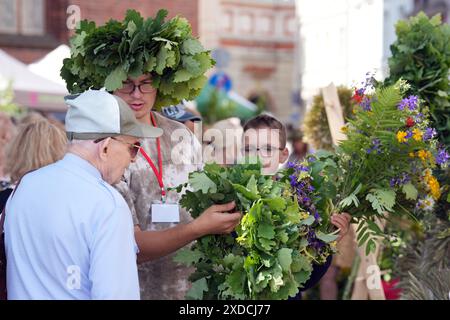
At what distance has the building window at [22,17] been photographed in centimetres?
1672

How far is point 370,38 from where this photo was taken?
655cm

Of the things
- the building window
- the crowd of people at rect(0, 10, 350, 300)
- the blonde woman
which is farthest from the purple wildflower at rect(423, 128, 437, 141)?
the building window

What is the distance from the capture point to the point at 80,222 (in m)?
2.34

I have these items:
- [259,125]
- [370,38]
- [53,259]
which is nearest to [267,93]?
[370,38]

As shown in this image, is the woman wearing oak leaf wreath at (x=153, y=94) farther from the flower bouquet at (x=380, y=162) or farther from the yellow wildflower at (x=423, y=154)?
the yellow wildflower at (x=423, y=154)

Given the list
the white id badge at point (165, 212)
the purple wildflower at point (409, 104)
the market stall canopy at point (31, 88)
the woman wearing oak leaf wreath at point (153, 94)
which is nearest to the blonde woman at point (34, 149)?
the woman wearing oak leaf wreath at point (153, 94)

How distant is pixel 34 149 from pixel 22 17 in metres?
13.0

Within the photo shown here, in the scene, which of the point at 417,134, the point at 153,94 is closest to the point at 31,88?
the point at 153,94

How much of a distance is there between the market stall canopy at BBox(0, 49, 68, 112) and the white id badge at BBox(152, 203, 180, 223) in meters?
5.58

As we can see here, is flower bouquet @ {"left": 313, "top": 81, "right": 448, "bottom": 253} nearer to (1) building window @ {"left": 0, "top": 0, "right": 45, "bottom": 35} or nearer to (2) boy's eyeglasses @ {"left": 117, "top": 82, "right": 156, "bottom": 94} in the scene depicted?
(2) boy's eyeglasses @ {"left": 117, "top": 82, "right": 156, "bottom": 94}

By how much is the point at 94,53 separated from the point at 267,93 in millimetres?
27073

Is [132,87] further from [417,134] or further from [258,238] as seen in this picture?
[417,134]

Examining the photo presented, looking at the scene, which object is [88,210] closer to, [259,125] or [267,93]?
[259,125]

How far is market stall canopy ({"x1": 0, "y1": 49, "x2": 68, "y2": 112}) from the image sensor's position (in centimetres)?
880
